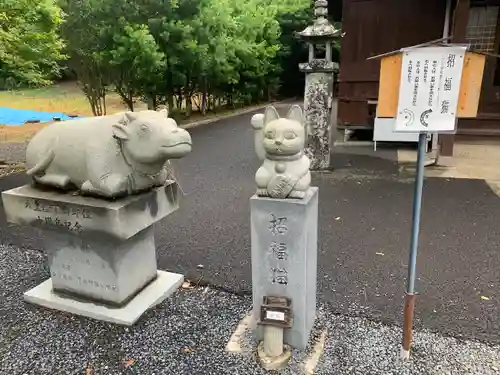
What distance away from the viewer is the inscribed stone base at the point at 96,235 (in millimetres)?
3152

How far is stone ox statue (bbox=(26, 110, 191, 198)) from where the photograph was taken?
10.0 ft

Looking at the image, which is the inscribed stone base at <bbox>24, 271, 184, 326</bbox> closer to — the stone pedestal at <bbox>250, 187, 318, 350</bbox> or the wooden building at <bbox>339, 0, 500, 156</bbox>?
the stone pedestal at <bbox>250, 187, 318, 350</bbox>

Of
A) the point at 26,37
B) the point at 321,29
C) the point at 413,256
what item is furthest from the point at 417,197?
the point at 26,37

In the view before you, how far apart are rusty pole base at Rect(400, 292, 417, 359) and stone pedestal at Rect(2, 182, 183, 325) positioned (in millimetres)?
2036

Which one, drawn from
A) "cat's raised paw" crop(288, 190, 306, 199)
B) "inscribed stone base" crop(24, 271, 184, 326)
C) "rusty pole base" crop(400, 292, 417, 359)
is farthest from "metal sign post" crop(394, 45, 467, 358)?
"inscribed stone base" crop(24, 271, 184, 326)

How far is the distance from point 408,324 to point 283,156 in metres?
1.46

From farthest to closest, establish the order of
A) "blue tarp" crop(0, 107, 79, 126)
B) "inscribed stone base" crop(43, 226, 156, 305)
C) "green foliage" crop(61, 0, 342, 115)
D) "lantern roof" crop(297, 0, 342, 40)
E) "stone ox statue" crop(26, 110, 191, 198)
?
"blue tarp" crop(0, 107, 79, 126) → "green foliage" crop(61, 0, 342, 115) → "lantern roof" crop(297, 0, 342, 40) → "inscribed stone base" crop(43, 226, 156, 305) → "stone ox statue" crop(26, 110, 191, 198)

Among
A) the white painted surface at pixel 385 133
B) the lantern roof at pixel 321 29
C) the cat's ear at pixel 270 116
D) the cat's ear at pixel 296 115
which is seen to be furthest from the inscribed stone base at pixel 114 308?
the white painted surface at pixel 385 133

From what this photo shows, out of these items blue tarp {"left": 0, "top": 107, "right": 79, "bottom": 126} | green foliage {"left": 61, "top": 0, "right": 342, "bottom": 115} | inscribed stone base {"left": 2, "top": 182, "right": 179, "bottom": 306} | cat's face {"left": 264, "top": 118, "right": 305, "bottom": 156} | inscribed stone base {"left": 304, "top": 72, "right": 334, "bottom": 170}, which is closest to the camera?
cat's face {"left": 264, "top": 118, "right": 305, "bottom": 156}

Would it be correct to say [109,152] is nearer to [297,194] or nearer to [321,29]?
[297,194]

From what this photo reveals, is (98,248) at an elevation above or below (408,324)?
above

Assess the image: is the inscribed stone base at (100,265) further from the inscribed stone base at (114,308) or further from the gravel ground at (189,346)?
the gravel ground at (189,346)

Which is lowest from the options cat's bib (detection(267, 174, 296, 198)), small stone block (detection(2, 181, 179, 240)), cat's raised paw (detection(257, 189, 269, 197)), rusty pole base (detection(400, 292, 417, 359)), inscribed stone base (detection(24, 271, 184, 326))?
inscribed stone base (detection(24, 271, 184, 326))

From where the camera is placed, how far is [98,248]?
3.45 metres
